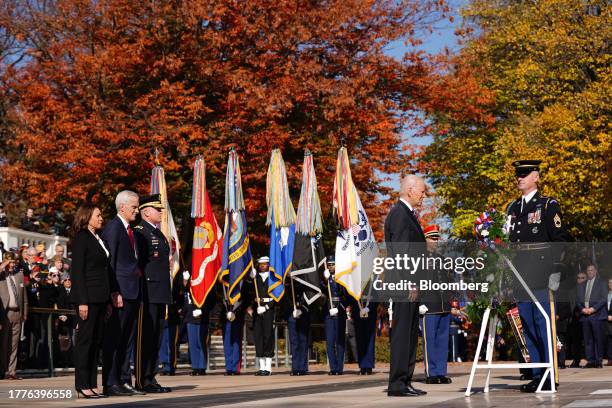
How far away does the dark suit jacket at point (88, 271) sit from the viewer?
11.6 metres

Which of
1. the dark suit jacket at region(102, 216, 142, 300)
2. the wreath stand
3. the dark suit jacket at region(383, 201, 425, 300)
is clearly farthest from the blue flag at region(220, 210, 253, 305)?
the wreath stand

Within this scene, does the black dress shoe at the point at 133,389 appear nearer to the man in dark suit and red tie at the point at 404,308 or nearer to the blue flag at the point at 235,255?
the man in dark suit and red tie at the point at 404,308

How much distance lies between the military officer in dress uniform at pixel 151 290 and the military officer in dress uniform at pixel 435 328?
3464 millimetres

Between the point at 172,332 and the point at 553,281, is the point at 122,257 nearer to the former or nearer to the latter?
the point at 553,281

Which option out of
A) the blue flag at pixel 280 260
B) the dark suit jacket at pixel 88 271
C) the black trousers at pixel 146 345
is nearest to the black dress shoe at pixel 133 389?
the black trousers at pixel 146 345

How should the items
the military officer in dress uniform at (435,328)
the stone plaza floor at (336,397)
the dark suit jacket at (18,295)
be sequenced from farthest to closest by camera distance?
the dark suit jacket at (18,295) < the military officer in dress uniform at (435,328) < the stone plaza floor at (336,397)

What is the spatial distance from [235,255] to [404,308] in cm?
894

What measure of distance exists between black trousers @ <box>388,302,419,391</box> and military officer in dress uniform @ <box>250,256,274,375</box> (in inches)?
318

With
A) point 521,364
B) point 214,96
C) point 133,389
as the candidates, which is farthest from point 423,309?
point 214,96

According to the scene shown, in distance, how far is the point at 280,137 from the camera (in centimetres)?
2898

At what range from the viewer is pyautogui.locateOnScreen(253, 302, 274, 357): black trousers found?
19.4 metres

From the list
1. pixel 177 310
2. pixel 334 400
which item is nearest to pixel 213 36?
pixel 177 310

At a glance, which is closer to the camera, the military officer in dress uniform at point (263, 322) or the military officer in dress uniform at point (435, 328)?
the military officer in dress uniform at point (435, 328)

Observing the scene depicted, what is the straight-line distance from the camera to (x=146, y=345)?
1274 cm
